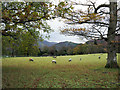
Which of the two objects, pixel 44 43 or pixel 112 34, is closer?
pixel 112 34

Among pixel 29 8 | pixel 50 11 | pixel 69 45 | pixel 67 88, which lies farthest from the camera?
pixel 69 45

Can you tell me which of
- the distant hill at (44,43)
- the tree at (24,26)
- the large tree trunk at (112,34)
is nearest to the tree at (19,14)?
the tree at (24,26)

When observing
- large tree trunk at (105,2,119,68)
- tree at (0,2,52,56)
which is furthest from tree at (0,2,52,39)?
large tree trunk at (105,2,119,68)

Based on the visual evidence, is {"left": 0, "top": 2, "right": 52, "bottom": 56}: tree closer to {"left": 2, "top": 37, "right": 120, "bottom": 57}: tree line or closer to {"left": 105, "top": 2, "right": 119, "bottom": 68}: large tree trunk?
{"left": 2, "top": 37, "right": 120, "bottom": 57}: tree line

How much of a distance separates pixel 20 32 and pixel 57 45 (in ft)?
11.4

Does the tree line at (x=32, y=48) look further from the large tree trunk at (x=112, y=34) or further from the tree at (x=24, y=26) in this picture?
the large tree trunk at (x=112, y=34)

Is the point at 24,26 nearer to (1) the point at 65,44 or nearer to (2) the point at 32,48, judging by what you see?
(2) the point at 32,48

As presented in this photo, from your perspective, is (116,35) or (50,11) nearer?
(50,11)

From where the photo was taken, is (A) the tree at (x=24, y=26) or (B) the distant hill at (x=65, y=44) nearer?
(A) the tree at (x=24, y=26)

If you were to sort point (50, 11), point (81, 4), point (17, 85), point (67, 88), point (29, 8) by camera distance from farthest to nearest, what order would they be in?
point (81, 4), point (50, 11), point (29, 8), point (17, 85), point (67, 88)

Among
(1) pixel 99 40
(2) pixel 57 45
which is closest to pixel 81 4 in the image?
(1) pixel 99 40

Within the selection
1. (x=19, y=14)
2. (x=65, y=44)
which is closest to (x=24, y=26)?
(x=19, y=14)

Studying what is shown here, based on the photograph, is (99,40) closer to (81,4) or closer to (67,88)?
(81,4)

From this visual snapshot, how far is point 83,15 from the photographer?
1078 centimetres
